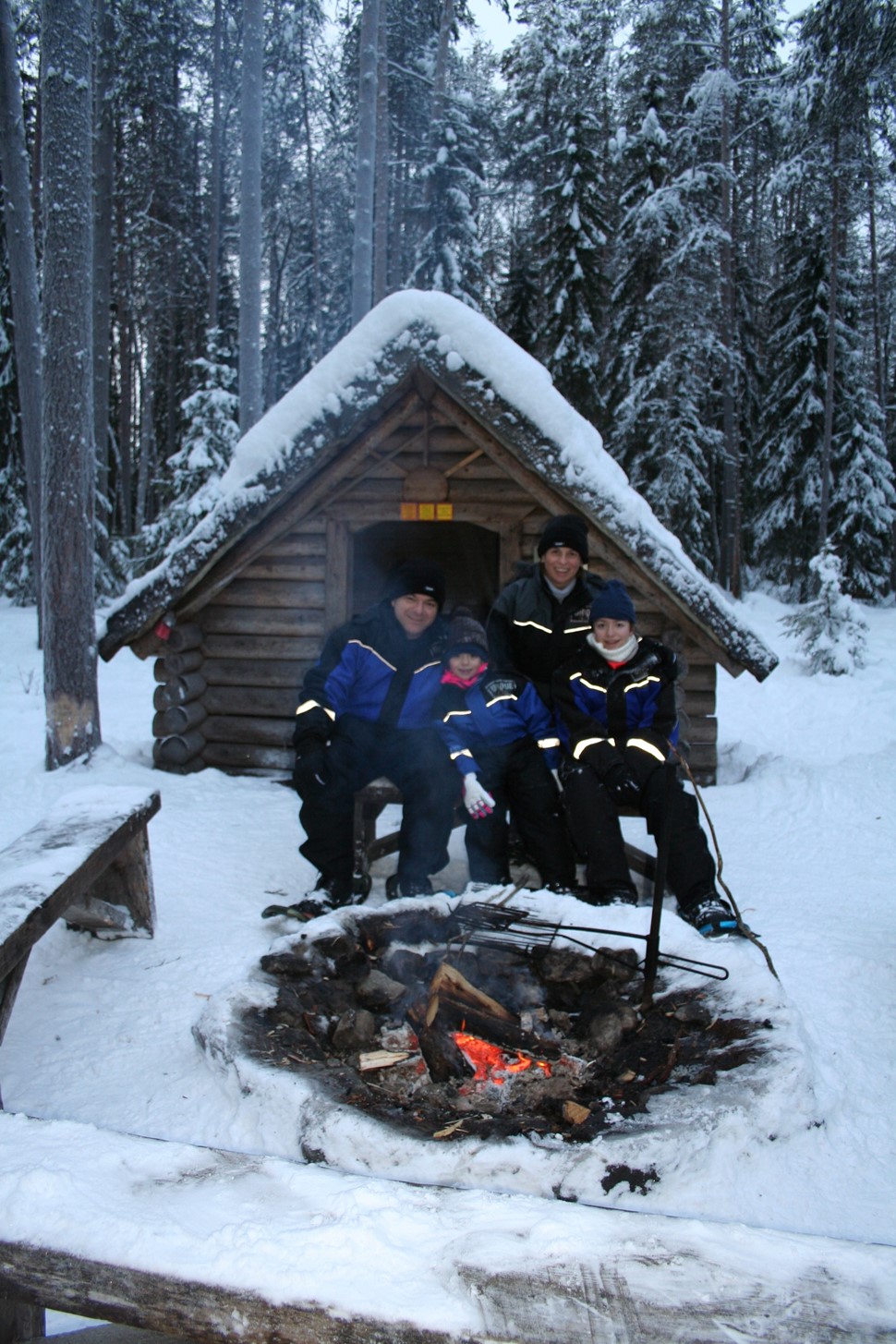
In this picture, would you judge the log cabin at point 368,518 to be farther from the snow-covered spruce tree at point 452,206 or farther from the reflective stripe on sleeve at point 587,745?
the snow-covered spruce tree at point 452,206

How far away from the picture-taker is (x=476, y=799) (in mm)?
3984

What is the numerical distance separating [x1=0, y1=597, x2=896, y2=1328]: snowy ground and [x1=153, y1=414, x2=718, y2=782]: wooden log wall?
0.38 meters

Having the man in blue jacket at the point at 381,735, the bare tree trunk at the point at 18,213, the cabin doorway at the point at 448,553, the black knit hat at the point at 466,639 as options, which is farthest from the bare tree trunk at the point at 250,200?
the black knit hat at the point at 466,639

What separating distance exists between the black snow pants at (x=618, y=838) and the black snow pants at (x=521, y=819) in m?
0.16

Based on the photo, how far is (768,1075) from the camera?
88.9 inches

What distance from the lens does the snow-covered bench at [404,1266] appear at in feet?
4.24

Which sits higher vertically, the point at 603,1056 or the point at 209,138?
the point at 209,138

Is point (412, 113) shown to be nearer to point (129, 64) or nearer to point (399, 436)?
point (129, 64)

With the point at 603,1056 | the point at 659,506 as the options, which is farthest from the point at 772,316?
the point at 603,1056

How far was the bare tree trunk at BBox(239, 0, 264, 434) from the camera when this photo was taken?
11.4 metres

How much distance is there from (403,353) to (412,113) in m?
18.7

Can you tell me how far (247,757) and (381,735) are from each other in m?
2.27

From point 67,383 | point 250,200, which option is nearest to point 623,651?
point 67,383

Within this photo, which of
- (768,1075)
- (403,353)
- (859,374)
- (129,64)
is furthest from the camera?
(859,374)
